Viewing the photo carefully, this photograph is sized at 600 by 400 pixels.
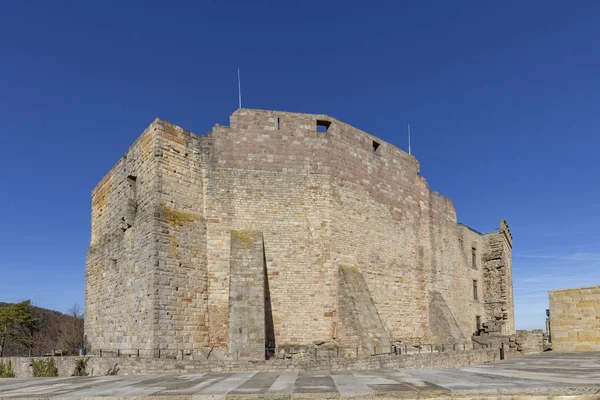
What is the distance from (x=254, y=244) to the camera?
52.1 ft

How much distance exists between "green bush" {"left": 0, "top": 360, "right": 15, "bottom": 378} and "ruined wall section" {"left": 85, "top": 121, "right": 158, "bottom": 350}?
3.03 meters

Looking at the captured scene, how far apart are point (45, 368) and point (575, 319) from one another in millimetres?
15864

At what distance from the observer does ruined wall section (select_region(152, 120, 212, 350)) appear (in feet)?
46.7

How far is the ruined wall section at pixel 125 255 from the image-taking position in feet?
48.2

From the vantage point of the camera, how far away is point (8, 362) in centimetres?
1566

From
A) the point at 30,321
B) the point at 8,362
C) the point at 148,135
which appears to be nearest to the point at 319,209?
the point at 148,135

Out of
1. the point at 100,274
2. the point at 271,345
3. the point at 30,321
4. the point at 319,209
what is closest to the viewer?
the point at 271,345

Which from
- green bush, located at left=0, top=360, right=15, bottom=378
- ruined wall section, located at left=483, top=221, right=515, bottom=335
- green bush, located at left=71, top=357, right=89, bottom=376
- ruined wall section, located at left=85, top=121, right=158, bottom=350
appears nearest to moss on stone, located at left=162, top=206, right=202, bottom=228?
ruined wall section, located at left=85, top=121, right=158, bottom=350

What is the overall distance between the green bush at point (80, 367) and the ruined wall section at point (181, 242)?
2336mm

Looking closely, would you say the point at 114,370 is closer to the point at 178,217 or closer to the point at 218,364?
the point at 218,364

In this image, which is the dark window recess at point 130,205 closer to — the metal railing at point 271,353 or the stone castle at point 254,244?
the stone castle at point 254,244

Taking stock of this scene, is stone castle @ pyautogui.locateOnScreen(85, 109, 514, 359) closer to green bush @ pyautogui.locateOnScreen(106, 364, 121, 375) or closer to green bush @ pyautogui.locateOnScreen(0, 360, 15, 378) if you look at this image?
green bush @ pyautogui.locateOnScreen(106, 364, 121, 375)

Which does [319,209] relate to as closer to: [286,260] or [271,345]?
[286,260]

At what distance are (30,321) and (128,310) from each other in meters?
30.8
